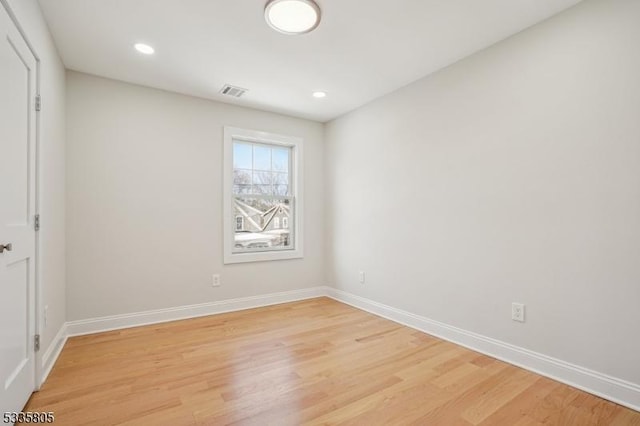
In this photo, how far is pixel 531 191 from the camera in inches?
88.1

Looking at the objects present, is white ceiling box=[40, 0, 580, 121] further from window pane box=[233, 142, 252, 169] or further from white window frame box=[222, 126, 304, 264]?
window pane box=[233, 142, 252, 169]

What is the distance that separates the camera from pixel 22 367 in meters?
1.70

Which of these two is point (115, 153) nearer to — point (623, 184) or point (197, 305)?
point (197, 305)

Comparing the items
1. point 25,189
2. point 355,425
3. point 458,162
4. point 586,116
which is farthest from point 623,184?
point 25,189

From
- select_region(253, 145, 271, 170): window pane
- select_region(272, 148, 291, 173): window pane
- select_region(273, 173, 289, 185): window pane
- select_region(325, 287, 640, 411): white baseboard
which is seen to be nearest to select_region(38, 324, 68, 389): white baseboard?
select_region(253, 145, 271, 170): window pane

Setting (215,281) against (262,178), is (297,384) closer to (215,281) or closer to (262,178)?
(215,281)

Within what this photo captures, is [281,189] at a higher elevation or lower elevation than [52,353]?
higher

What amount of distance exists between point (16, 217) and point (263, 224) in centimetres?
262

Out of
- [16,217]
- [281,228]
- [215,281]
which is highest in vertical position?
[16,217]

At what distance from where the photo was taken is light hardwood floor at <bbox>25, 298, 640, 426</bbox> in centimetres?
170

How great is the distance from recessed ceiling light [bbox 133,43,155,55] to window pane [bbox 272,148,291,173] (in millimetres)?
1851

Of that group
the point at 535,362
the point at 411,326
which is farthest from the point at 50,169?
the point at 535,362

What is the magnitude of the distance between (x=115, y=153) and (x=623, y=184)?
4.07m

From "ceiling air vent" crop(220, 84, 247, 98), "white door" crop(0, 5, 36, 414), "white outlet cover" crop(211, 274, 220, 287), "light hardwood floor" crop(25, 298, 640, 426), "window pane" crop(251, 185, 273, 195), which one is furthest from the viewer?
"window pane" crop(251, 185, 273, 195)
